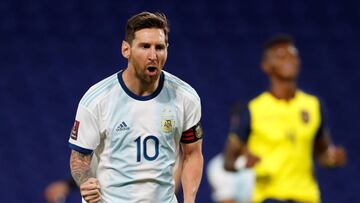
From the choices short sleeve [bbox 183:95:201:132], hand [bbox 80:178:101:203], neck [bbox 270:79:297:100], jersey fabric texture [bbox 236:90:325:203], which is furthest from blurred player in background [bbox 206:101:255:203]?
hand [bbox 80:178:101:203]

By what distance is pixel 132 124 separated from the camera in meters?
4.41

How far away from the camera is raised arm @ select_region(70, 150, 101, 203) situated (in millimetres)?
4344

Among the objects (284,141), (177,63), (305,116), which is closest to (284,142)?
(284,141)

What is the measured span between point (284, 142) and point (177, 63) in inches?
127

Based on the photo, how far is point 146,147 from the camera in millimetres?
4430

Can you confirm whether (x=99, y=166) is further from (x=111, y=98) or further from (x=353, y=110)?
(x=353, y=110)

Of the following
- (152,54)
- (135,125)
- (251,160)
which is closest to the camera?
(152,54)

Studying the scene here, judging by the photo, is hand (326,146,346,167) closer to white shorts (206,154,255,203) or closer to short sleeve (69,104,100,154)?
short sleeve (69,104,100,154)

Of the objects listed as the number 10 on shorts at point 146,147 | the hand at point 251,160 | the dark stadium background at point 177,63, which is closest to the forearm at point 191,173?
the number 10 on shorts at point 146,147

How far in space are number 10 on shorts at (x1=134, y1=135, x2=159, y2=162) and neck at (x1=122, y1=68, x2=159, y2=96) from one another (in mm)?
202

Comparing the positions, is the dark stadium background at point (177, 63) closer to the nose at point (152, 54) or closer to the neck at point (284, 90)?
the neck at point (284, 90)

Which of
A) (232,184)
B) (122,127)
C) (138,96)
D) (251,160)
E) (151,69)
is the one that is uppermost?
(151,69)

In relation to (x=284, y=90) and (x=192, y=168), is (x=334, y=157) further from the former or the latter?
(x=192, y=168)

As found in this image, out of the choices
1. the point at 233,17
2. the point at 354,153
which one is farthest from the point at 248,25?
the point at 354,153
